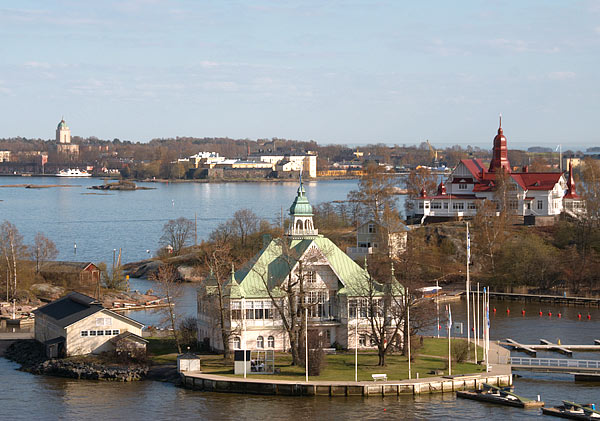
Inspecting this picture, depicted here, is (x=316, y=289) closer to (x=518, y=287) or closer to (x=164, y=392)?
(x=164, y=392)

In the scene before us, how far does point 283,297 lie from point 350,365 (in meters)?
4.56

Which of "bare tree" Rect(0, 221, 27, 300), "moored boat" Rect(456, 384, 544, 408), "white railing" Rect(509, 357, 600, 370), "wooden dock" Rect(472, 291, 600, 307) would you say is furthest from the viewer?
"wooden dock" Rect(472, 291, 600, 307)

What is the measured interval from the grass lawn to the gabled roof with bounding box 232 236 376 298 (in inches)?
128

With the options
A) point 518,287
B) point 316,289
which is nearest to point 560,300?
point 518,287

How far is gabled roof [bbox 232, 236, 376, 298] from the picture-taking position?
164 feet

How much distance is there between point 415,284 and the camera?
53.8 meters

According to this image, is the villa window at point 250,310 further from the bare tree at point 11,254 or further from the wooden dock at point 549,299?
the wooden dock at point 549,299

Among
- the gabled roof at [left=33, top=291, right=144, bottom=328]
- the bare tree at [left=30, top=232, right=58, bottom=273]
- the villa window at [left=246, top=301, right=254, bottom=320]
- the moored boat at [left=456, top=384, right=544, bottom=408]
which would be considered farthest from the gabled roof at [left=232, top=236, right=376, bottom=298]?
the bare tree at [left=30, top=232, right=58, bottom=273]

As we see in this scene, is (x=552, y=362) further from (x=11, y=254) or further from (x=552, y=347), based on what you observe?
(x=11, y=254)

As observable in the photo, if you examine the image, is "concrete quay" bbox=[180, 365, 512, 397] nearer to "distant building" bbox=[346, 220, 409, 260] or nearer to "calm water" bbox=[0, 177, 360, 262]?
"distant building" bbox=[346, 220, 409, 260]

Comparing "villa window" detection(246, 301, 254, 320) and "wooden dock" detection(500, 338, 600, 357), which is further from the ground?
"villa window" detection(246, 301, 254, 320)

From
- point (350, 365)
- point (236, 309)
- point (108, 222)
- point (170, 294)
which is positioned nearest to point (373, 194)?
point (170, 294)

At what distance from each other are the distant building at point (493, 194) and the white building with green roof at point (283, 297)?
4461cm

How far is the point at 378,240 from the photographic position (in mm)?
84562
